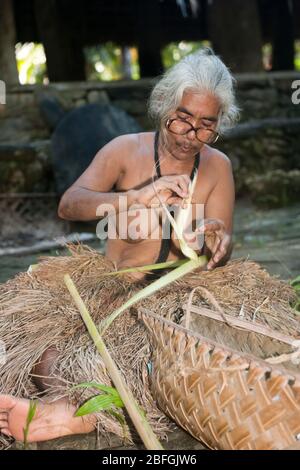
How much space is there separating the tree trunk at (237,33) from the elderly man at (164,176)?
5.19 meters

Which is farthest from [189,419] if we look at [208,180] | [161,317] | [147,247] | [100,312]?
[208,180]

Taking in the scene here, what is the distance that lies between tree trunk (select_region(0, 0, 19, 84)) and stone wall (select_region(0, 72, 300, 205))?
1.68ft

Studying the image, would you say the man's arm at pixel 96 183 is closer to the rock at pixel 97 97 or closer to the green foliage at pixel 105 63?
the rock at pixel 97 97

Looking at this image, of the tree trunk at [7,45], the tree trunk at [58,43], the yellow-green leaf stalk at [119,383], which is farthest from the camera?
the tree trunk at [58,43]

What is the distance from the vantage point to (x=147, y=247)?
263 centimetres

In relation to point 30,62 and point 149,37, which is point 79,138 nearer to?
point 149,37

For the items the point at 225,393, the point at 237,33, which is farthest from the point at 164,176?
the point at 237,33

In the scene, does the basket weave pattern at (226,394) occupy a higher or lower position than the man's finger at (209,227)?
lower

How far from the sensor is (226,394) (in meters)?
1.61

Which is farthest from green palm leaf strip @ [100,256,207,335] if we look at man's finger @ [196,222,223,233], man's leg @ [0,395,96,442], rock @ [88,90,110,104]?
rock @ [88,90,110,104]

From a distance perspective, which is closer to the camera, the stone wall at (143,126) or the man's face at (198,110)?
the man's face at (198,110)

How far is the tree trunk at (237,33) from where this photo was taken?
7551 mm

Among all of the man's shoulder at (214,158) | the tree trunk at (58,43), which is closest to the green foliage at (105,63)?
the tree trunk at (58,43)

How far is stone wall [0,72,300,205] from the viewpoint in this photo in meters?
6.04
